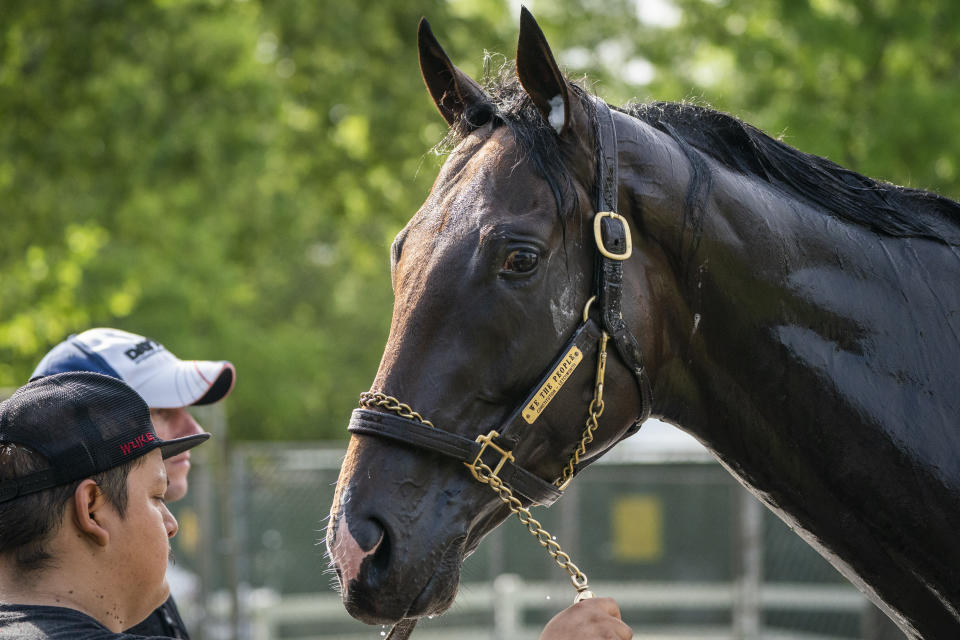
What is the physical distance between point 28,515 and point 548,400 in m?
1.11

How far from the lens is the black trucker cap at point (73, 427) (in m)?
2.15

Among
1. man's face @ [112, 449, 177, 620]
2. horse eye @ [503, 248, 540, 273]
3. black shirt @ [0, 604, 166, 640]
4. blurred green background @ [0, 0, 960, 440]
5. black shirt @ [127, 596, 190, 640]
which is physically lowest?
black shirt @ [127, 596, 190, 640]

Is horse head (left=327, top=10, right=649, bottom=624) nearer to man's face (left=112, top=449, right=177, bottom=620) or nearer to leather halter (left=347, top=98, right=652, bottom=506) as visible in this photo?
leather halter (left=347, top=98, right=652, bottom=506)

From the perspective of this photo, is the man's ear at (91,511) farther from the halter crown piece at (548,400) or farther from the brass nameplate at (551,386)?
the brass nameplate at (551,386)

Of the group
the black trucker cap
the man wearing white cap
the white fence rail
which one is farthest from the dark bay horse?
the white fence rail

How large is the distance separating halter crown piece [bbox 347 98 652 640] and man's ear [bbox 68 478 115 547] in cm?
54

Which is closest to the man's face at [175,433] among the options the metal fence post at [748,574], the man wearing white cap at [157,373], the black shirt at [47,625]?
the man wearing white cap at [157,373]

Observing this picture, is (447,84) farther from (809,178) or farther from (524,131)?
(809,178)

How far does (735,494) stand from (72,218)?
25.0ft

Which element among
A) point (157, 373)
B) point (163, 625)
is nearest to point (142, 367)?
point (157, 373)

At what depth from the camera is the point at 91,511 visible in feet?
7.18

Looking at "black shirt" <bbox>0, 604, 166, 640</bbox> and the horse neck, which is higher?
the horse neck

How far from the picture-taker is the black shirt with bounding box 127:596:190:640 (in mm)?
3174

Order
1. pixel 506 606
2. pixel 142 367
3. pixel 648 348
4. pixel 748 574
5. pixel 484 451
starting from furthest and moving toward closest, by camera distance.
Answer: pixel 506 606 → pixel 748 574 → pixel 142 367 → pixel 648 348 → pixel 484 451
